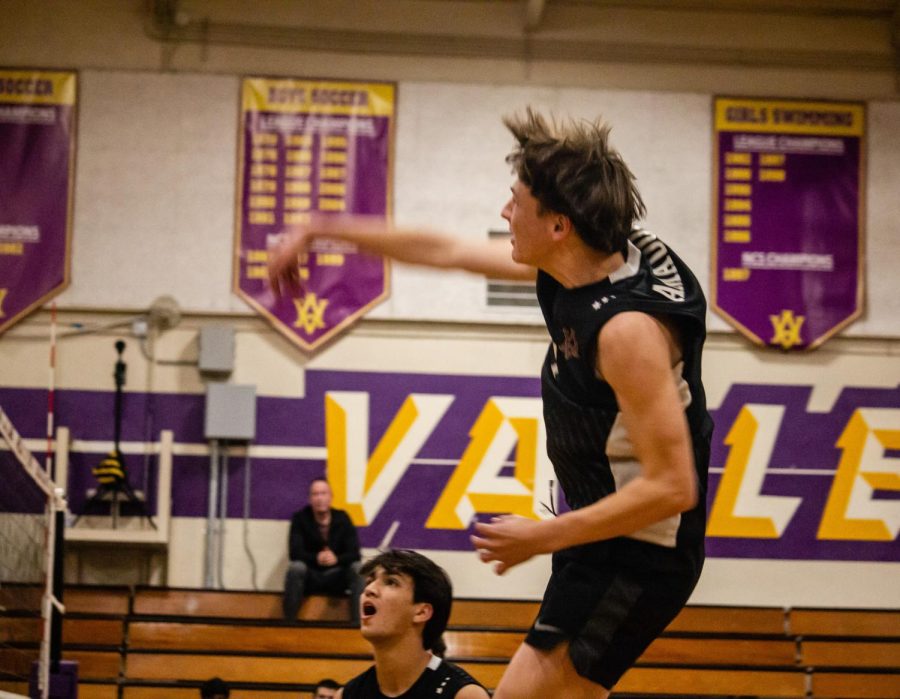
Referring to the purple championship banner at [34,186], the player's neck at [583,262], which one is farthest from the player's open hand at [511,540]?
the purple championship banner at [34,186]

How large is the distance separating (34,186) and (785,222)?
24.1ft

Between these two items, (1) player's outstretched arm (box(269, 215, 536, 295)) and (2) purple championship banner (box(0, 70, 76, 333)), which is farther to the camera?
(2) purple championship banner (box(0, 70, 76, 333))

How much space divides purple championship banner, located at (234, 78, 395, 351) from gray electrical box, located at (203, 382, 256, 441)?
74 centimetres

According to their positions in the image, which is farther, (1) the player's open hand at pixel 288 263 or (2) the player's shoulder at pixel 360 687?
(2) the player's shoulder at pixel 360 687

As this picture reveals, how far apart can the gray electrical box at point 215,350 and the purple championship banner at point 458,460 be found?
15.4 inches

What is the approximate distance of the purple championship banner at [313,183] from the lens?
40.0ft

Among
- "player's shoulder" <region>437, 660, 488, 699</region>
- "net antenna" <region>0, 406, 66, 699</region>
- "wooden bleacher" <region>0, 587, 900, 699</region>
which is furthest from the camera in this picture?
"wooden bleacher" <region>0, 587, 900, 699</region>

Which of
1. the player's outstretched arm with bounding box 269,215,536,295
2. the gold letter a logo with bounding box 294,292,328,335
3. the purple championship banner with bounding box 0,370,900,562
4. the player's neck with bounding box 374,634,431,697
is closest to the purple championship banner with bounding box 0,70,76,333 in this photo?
the purple championship banner with bounding box 0,370,900,562

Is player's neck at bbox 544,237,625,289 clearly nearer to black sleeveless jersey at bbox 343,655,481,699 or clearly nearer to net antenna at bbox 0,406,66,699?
black sleeveless jersey at bbox 343,655,481,699

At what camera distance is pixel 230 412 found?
11945 millimetres

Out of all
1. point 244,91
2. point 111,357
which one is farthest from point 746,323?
point 111,357

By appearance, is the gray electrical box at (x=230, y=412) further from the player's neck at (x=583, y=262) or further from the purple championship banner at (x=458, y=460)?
the player's neck at (x=583, y=262)

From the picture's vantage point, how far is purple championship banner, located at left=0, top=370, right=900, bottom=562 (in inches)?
474

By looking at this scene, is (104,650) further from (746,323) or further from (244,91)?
(746,323)
